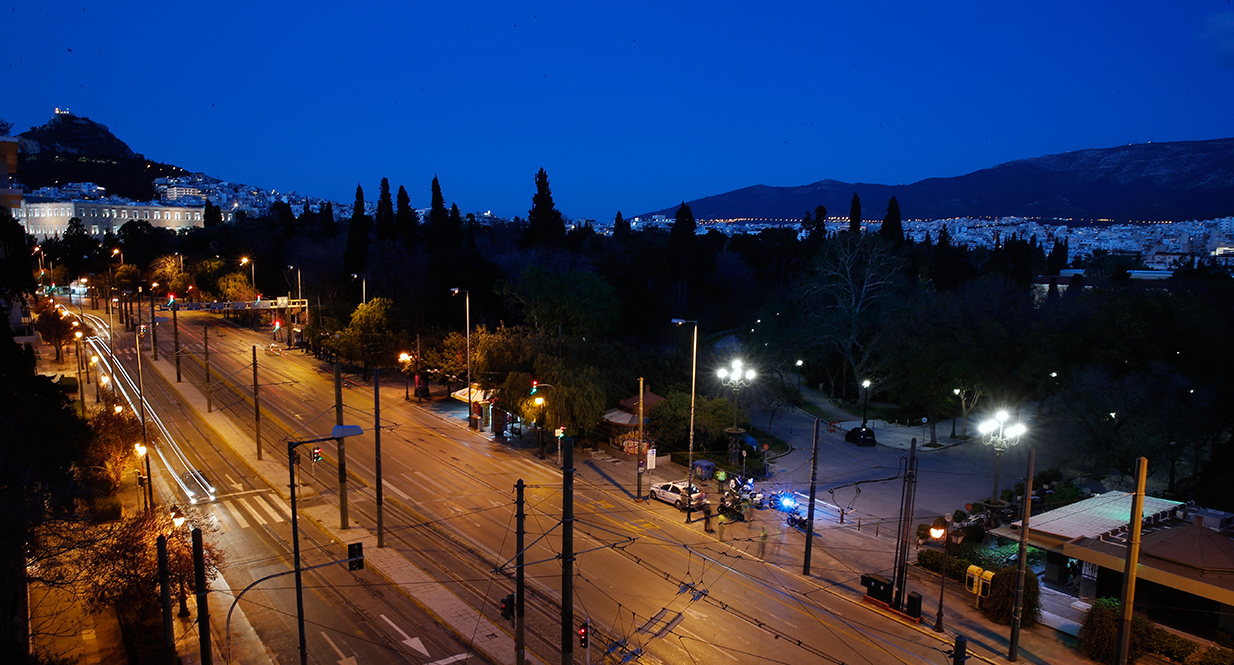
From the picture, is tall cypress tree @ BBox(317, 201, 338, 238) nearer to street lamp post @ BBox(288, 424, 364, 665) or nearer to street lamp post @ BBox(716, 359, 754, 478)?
street lamp post @ BBox(716, 359, 754, 478)

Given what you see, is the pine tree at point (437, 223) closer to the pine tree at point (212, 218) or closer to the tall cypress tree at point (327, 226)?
the tall cypress tree at point (327, 226)

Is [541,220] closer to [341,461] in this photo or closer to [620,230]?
[620,230]

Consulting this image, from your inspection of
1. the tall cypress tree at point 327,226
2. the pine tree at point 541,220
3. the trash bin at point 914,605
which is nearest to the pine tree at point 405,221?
the pine tree at point 541,220

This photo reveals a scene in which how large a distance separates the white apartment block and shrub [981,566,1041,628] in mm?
167336

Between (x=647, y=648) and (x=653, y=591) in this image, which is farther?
(x=653, y=591)

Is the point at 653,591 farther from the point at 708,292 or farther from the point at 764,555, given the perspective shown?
the point at 708,292

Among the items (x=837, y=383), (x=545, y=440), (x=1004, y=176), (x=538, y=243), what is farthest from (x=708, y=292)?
(x=1004, y=176)

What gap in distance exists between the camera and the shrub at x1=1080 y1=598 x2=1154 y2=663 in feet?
53.6

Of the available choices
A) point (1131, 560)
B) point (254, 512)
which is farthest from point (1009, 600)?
point (254, 512)

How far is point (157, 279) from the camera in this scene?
84.6 m

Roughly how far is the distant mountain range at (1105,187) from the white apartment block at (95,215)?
165665 millimetres

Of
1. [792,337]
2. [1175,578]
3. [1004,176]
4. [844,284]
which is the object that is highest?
[1004,176]

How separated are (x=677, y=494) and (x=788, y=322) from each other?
28141 millimetres

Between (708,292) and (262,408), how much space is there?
54.1 meters
